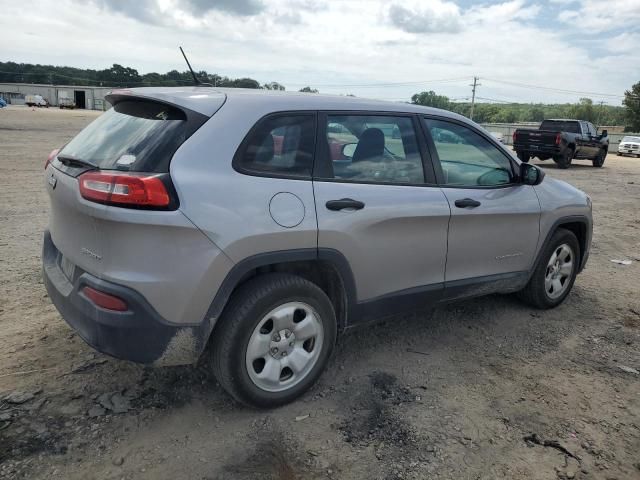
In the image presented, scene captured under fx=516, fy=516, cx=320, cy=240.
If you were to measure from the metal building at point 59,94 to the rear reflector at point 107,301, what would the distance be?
8905 centimetres

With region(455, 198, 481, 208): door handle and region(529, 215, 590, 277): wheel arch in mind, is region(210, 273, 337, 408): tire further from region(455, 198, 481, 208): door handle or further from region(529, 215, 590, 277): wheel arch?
region(529, 215, 590, 277): wheel arch

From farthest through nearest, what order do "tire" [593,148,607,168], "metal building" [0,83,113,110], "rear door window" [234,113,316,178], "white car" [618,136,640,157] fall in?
"metal building" [0,83,113,110] → "white car" [618,136,640,157] → "tire" [593,148,607,168] → "rear door window" [234,113,316,178]

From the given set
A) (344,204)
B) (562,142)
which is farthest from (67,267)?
(562,142)

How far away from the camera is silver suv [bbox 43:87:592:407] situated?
97.4 inches

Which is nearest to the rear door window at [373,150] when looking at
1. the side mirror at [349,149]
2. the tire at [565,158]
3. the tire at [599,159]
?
the side mirror at [349,149]

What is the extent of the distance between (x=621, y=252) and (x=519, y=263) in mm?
3698

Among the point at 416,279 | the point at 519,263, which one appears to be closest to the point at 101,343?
the point at 416,279

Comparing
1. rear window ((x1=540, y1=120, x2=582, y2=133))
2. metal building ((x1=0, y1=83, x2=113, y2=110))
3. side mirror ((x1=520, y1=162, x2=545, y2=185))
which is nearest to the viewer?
side mirror ((x1=520, y1=162, x2=545, y2=185))

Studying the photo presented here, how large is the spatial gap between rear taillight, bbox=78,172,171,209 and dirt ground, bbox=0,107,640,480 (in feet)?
4.09

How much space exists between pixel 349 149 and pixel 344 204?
43 cm

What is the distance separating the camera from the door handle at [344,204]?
2946 mm

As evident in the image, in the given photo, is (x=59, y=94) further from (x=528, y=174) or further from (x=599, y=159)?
(x=528, y=174)

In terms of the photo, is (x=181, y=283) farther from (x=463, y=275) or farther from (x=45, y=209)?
(x=45, y=209)

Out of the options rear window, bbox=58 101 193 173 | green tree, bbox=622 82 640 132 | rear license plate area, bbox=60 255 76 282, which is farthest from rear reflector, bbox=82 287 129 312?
green tree, bbox=622 82 640 132
